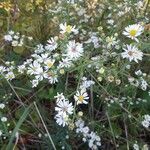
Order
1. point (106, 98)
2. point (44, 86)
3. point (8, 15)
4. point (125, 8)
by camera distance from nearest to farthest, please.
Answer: point (106, 98) → point (44, 86) → point (125, 8) → point (8, 15)

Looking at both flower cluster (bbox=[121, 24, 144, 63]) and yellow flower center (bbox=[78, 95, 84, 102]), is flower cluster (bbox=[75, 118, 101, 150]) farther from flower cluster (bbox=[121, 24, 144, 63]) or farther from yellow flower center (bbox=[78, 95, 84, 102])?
flower cluster (bbox=[121, 24, 144, 63])

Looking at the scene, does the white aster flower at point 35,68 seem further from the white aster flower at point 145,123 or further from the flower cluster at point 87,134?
the white aster flower at point 145,123

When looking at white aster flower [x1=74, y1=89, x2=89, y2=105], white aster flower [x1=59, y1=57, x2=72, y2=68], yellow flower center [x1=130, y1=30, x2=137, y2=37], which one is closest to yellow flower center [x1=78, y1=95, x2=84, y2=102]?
white aster flower [x1=74, y1=89, x2=89, y2=105]

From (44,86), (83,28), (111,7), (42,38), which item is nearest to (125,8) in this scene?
(111,7)

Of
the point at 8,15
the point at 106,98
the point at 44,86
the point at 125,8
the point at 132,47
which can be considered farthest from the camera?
the point at 8,15

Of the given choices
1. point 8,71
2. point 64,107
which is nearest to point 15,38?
point 8,71

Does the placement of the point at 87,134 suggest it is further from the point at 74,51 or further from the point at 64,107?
the point at 74,51

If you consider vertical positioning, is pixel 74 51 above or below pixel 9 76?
above

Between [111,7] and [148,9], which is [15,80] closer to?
[111,7]
